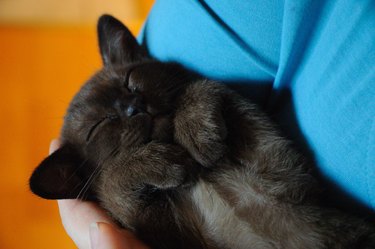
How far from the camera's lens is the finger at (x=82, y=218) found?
3.48ft

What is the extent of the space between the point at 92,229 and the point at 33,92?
1567mm

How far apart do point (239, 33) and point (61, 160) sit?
64 centimetres

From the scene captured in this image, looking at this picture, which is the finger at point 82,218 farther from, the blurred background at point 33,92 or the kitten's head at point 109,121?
the blurred background at point 33,92

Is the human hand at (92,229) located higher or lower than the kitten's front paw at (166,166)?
lower

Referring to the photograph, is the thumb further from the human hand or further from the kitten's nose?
the kitten's nose

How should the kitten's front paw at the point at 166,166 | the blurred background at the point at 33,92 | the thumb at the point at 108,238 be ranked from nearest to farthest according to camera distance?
1. the thumb at the point at 108,238
2. the kitten's front paw at the point at 166,166
3. the blurred background at the point at 33,92

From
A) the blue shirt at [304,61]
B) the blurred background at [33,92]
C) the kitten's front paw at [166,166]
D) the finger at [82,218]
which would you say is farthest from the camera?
the blurred background at [33,92]

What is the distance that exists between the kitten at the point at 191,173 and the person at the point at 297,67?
0.20 feet

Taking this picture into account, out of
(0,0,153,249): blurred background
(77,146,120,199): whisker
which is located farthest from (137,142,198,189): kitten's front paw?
(0,0,153,249): blurred background

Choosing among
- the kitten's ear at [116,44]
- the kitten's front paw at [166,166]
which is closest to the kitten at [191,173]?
the kitten's front paw at [166,166]

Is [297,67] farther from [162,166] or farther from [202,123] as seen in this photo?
[162,166]

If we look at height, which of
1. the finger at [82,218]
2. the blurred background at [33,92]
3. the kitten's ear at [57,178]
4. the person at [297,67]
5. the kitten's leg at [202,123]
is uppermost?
the person at [297,67]

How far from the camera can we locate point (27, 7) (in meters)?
2.88

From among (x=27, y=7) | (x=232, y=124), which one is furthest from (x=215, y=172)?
(x=27, y=7)
